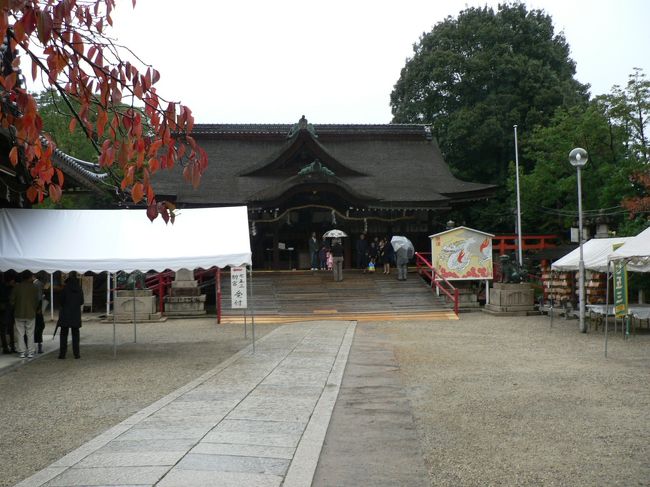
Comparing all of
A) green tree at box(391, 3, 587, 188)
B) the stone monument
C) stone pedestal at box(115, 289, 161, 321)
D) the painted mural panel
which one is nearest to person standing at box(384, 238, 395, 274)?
the painted mural panel

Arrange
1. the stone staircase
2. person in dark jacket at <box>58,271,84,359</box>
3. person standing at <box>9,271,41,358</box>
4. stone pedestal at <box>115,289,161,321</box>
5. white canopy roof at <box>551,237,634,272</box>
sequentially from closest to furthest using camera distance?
person standing at <box>9,271,41,358</box>, person in dark jacket at <box>58,271,84,359</box>, white canopy roof at <box>551,237,634,272</box>, stone pedestal at <box>115,289,161,321</box>, the stone staircase

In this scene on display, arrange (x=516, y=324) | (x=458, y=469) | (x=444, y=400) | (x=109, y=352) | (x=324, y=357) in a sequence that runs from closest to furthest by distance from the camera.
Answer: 1. (x=458, y=469)
2. (x=444, y=400)
3. (x=324, y=357)
4. (x=109, y=352)
5. (x=516, y=324)

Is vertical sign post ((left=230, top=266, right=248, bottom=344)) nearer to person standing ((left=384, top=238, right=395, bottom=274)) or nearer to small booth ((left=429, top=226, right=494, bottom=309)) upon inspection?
small booth ((left=429, top=226, right=494, bottom=309))

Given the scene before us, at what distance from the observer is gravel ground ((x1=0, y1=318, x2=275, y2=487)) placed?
17.6 ft

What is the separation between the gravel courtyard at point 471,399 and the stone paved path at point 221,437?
1.47 feet

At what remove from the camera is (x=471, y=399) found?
274 inches

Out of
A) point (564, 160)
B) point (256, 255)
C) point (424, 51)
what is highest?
point (424, 51)

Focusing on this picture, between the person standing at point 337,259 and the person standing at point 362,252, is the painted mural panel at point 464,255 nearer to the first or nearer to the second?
the person standing at point 337,259

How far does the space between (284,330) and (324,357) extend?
476cm

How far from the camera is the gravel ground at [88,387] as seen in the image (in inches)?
211

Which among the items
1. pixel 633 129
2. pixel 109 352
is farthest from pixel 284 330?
pixel 633 129

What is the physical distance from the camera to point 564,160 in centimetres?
2522

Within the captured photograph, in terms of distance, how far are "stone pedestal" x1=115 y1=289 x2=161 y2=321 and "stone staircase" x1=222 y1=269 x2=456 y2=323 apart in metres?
2.12

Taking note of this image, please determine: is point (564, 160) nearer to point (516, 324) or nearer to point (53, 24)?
point (516, 324)
